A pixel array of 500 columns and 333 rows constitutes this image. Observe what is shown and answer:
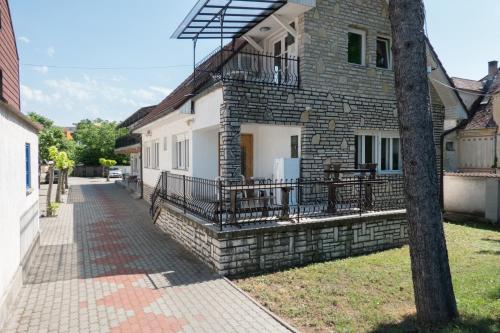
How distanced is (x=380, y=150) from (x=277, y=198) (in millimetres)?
4406

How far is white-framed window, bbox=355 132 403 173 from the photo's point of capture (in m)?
11.5

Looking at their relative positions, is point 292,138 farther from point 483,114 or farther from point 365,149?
point 483,114

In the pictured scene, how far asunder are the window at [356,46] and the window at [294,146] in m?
3.06

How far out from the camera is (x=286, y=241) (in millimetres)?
7445

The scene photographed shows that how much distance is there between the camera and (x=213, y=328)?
4.77m

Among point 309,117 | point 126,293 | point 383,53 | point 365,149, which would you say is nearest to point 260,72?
point 309,117

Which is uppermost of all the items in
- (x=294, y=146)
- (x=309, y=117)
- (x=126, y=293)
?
(x=309, y=117)

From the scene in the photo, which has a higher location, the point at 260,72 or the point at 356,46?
the point at 356,46

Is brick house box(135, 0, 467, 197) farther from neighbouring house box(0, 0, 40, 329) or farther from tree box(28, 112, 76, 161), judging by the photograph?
tree box(28, 112, 76, 161)

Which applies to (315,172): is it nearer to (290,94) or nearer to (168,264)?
(290,94)

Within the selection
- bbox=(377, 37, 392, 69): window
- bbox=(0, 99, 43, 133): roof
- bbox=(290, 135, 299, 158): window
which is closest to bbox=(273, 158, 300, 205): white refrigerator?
bbox=(290, 135, 299, 158): window

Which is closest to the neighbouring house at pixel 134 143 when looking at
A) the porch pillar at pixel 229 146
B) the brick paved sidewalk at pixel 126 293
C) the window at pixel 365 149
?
the brick paved sidewalk at pixel 126 293

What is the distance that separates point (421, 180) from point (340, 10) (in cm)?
758

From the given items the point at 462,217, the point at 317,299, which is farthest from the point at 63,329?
the point at 462,217
